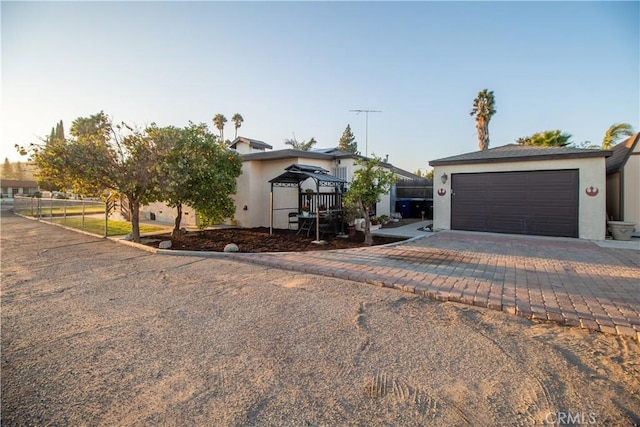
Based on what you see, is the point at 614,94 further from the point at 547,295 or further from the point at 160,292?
the point at 160,292

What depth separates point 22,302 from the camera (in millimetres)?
4227

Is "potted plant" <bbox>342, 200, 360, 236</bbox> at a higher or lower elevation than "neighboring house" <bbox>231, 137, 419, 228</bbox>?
lower

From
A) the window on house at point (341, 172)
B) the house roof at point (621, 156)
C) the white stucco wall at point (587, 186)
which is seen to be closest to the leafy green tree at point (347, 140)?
the window on house at point (341, 172)

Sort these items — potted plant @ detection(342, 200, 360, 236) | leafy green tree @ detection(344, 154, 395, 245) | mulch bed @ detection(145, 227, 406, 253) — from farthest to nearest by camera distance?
potted plant @ detection(342, 200, 360, 236), leafy green tree @ detection(344, 154, 395, 245), mulch bed @ detection(145, 227, 406, 253)

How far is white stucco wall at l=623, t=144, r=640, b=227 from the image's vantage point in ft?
32.1

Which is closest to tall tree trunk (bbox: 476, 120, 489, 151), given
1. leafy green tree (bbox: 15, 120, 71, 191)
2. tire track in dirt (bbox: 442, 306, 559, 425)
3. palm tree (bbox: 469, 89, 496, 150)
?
palm tree (bbox: 469, 89, 496, 150)

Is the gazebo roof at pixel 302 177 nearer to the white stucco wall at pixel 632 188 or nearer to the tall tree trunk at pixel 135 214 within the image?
the tall tree trunk at pixel 135 214

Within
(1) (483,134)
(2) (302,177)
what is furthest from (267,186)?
(1) (483,134)

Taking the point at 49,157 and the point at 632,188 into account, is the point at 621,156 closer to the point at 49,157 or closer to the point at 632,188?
the point at 632,188

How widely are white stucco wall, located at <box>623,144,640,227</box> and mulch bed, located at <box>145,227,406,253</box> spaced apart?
7.91 m

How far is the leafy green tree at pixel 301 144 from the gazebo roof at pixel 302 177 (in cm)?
2013

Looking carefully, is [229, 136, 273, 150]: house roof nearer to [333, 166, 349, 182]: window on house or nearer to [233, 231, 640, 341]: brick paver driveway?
[333, 166, 349, 182]: window on house

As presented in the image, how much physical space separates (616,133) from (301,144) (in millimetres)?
27823

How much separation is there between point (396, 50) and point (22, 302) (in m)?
12.9
